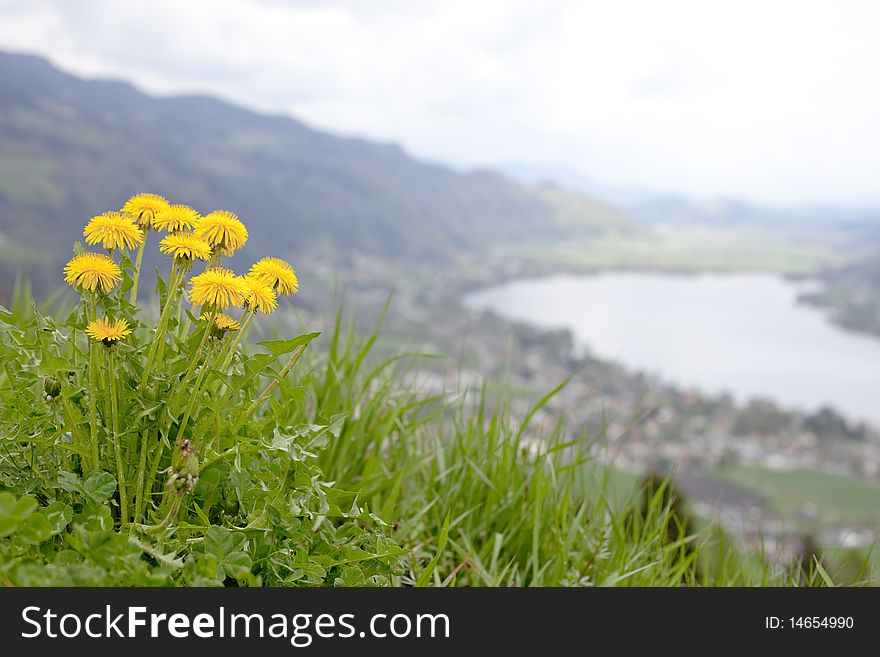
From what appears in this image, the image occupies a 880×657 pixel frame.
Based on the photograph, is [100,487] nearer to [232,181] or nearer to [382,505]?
[382,505]

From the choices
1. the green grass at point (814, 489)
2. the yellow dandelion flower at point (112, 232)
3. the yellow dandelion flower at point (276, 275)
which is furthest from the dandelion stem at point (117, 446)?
the green grass at point (814, 489)

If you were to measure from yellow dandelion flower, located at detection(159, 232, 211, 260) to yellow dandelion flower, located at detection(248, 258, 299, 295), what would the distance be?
0.35ft

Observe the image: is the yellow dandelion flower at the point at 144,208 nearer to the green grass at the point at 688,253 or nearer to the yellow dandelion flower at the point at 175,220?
the yellow dandelion flower at the point at 175,220

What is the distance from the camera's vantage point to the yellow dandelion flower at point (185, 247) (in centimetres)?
151

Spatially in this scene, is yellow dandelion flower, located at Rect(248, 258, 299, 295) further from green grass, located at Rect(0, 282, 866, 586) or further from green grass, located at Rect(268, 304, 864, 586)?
green grass, located at Rect(268, 304, 864, 586)

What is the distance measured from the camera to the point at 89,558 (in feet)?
4.34

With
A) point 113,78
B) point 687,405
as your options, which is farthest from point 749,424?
point 113,78

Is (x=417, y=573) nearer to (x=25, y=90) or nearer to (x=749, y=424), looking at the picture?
(x=749, y=424)

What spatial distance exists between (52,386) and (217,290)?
444 millimetres

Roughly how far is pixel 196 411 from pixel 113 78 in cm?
17763

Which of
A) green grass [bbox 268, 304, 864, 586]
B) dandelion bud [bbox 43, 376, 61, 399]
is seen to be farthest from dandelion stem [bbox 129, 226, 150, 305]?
green grass [bbox 268, 304, 864, 586]

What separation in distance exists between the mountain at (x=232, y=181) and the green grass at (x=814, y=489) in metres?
46.4

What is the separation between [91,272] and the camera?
57.2 inches

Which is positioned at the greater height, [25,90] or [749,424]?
[25,90]
